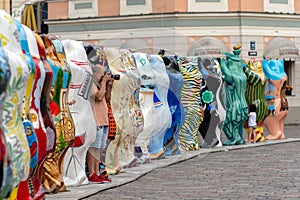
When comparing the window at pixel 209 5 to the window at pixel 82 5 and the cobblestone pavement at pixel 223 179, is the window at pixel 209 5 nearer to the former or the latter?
the window at pixel 82 5

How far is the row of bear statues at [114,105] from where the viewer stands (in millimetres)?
8914

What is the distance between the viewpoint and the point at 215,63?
24.6 meters

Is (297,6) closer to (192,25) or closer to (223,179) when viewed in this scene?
(192,25)

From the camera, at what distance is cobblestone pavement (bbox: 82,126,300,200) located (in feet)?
47.1

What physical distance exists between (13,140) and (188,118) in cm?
1500

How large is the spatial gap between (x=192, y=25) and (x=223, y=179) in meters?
19.6

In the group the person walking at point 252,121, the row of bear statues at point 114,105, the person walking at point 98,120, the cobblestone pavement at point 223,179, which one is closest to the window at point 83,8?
the row of bear statues at point 114,105

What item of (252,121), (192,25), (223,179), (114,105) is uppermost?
(192,25)

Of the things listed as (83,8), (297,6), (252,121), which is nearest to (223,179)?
(252,121)

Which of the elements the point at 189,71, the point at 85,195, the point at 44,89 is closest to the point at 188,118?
the point at 189,71

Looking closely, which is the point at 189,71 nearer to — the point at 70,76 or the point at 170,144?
the point at 170,144

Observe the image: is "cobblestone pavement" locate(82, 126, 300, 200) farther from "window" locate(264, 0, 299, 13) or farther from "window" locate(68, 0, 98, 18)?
"window" locate(68, 0, 98, 18)

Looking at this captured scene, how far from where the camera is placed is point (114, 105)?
17.7 metres

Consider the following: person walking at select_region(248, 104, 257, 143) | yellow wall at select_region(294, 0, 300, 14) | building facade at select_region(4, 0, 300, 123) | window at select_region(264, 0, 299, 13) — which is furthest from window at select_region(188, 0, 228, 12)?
person walking at select_region(248, 104, 257, 143)
